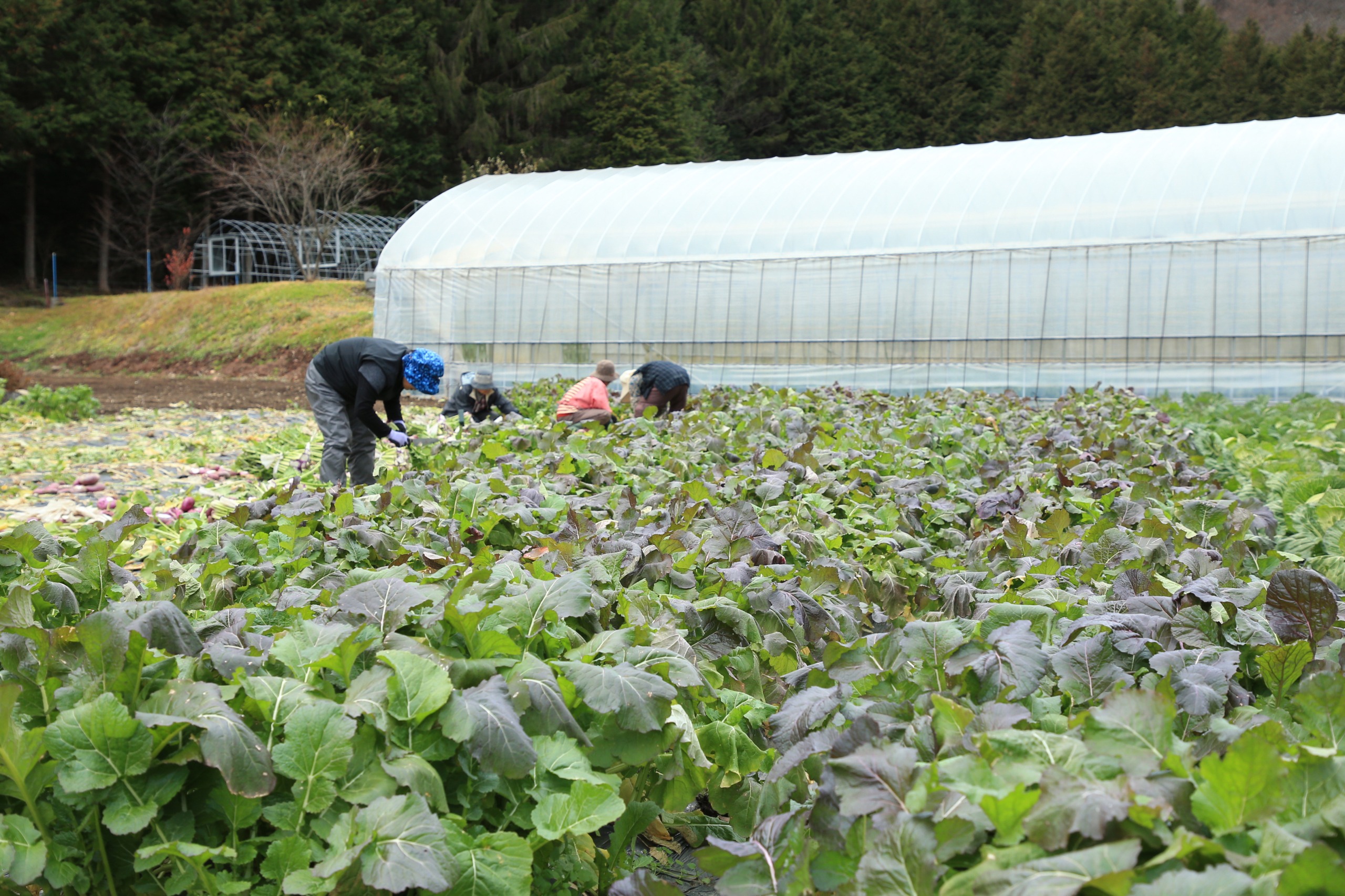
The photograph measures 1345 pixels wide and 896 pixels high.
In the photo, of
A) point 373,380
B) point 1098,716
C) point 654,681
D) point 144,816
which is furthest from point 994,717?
point 373,380

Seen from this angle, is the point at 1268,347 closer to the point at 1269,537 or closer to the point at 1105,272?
the point at 1105,272

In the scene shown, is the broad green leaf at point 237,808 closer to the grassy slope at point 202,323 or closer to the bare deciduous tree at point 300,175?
the grassy slope at point 202,323

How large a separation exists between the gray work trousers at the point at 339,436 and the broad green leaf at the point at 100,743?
589 cm

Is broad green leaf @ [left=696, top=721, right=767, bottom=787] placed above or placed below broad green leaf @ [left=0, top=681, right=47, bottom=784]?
below

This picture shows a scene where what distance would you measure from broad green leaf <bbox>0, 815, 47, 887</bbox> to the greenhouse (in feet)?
50.5

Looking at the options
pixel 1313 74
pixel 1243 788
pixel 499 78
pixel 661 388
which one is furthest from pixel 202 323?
pixel 1313 74

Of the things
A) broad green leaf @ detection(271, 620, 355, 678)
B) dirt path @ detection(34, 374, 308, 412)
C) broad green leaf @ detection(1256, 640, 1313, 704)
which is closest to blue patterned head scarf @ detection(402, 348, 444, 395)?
broad green leaf @ detection(271, 620, 355, 678)

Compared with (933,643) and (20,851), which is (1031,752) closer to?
(933,643)

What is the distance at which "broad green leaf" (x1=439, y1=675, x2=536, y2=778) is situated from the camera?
2035 mm

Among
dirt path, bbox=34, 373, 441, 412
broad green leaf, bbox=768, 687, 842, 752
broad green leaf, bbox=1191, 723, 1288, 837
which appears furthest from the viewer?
dirt path, bbox=34, 373, 441, 412

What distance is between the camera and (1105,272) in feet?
51.6

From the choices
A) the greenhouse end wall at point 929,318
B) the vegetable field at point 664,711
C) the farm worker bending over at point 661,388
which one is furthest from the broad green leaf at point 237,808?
the greenhouse end wall at point 929,318

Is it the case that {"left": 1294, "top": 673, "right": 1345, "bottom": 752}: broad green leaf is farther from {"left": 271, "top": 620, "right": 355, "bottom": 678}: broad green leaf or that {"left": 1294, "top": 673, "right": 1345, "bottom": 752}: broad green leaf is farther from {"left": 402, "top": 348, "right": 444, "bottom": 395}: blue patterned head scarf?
{"left": 402, "top": 348, "right": 444, "bottom": 395}: blue patterned head scarf

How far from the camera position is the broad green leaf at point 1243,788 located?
1.51m
